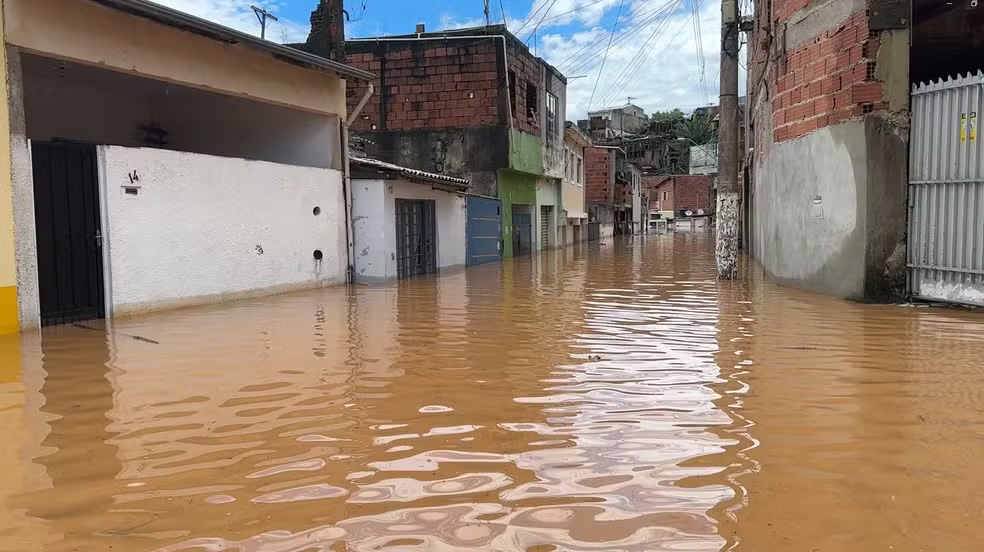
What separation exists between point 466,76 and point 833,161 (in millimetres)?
16249

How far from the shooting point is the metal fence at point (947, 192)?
9188mm

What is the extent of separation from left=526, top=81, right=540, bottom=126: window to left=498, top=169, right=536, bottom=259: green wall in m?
2.24

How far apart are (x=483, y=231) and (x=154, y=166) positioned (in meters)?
14.8

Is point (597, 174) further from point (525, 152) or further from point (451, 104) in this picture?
point (451, 104)

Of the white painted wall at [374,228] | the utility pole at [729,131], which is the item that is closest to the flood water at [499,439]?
the utility pole at [729,131]

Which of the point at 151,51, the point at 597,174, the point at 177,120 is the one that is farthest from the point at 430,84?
the point at 597,174

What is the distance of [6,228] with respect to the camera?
8453 mm

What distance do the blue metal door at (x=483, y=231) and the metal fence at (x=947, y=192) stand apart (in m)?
14.7

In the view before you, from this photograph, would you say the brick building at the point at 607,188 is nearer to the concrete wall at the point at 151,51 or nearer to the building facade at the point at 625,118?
the building facade at the point at 625,118

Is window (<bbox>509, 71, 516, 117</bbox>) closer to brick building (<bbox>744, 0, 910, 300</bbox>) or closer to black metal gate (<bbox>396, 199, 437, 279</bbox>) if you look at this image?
black metal gate (<bbox>396, 199, 437, 279</bbox>)

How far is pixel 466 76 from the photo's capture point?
25031mm

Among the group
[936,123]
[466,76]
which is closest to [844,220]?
[936,123]

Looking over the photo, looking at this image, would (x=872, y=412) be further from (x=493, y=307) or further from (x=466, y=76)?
(x=466, y=76)

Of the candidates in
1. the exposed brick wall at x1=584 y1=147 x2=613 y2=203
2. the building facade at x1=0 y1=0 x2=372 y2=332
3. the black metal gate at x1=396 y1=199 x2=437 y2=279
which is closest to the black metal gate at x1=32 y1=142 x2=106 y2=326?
the building facade at x1=0 y1=0 x2=372 y2=332
